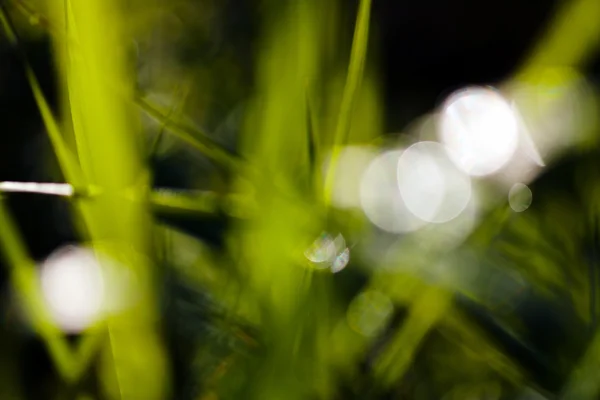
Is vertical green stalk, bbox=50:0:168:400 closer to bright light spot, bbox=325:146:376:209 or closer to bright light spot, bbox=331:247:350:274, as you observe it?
bright light spot, bbox=331:247:350:274

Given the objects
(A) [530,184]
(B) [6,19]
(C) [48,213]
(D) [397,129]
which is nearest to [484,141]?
(D) [397,129]

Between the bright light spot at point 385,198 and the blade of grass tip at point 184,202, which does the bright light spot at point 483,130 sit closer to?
the bright light spot at point 385,198

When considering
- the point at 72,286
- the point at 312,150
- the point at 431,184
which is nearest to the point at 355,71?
the point at 312,150

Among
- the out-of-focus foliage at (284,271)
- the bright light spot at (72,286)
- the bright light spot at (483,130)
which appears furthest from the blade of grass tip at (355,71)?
the bright light spot at (483,130)

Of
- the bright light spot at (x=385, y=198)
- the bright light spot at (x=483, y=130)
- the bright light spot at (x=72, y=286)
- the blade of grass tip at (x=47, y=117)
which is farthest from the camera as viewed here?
the bright light spot at (x=483, y=130)

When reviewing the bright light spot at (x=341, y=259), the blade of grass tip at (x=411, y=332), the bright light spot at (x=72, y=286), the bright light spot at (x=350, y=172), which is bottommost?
the blade of grass tip at (x=411, y=332)

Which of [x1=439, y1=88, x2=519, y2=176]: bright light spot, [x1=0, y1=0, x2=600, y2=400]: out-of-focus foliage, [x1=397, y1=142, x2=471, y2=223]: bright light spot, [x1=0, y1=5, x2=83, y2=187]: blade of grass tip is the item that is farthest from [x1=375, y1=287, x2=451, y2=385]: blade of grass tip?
[x1=439, y1=88, x2=519, y2=176]: bright light spot

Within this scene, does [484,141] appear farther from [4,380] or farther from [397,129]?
[4,380]
